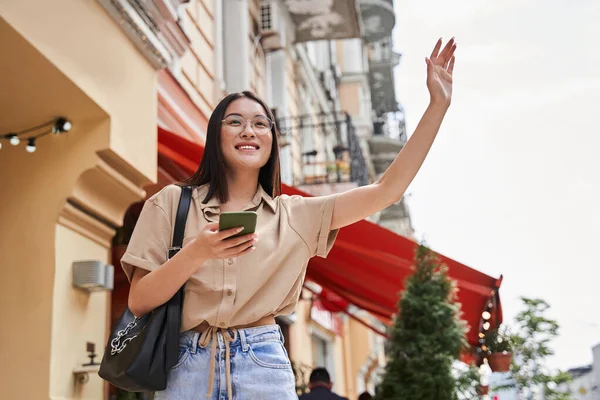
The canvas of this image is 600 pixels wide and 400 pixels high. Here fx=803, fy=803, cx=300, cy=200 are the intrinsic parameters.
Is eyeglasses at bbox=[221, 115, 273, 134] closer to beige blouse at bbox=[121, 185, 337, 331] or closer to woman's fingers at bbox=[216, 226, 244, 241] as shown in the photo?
beige blouse at bbox=[121, 185, 337, 331]

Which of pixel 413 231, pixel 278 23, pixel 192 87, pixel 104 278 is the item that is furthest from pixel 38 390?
pixel 413 231

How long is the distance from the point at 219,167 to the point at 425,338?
15.8 feet

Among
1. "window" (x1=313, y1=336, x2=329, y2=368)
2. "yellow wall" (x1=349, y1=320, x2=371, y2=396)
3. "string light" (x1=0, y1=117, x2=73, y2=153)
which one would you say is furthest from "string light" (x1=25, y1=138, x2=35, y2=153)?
"yellow wall" (x1=349, y1=320, x2=371, y2=396)

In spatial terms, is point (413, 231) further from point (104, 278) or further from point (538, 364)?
point (104, 278)

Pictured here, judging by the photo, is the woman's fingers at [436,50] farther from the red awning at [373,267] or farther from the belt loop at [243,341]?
the red awning at [373,267]

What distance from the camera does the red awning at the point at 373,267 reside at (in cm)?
662

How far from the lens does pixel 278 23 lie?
1295cm

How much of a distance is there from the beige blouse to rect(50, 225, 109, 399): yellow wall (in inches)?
128

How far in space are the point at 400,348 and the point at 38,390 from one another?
3.15m

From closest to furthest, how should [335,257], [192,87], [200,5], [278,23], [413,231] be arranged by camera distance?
1. [335,257]
2. [192,87]
3. [200,5]
4. [278,23]
5. [413,231]

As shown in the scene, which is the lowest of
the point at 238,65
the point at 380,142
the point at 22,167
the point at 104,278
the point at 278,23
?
the point at 104,278

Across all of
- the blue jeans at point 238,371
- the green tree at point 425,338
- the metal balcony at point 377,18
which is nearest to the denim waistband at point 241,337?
the blue jeans at point 238,371

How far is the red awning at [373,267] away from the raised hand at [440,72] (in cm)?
390

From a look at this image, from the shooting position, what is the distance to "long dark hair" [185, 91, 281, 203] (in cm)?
227
